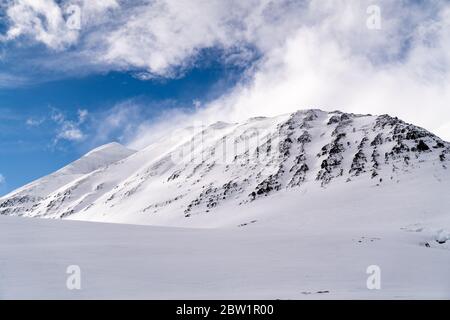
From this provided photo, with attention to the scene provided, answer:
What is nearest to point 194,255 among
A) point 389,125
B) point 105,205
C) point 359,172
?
point 359,172

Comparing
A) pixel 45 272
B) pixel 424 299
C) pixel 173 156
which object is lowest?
pixel 424 299

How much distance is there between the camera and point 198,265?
16922 millimetres

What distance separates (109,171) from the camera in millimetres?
194000

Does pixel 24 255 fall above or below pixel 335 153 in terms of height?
below

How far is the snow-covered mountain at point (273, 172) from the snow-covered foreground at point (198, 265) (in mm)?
51057

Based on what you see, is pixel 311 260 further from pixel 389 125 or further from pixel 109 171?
pixel 109 171

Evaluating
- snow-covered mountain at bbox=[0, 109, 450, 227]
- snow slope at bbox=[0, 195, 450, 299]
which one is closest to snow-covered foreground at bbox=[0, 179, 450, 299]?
snow slope at bbox=[0, 195, 450, 299]

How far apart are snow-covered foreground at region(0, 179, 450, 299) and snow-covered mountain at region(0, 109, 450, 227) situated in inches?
2010

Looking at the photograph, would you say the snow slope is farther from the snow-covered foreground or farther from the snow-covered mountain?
the snow-covered mountain

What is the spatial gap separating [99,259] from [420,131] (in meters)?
97.6

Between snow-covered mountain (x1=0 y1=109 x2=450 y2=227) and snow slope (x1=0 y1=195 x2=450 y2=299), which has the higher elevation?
snow-covered mountain (x1=0 y1=109 x2=450 y2=227)

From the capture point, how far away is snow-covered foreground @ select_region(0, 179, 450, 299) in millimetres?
12422

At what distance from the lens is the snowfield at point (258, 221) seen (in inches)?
547

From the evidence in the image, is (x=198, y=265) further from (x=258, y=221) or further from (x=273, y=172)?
(x=273, y=172)
